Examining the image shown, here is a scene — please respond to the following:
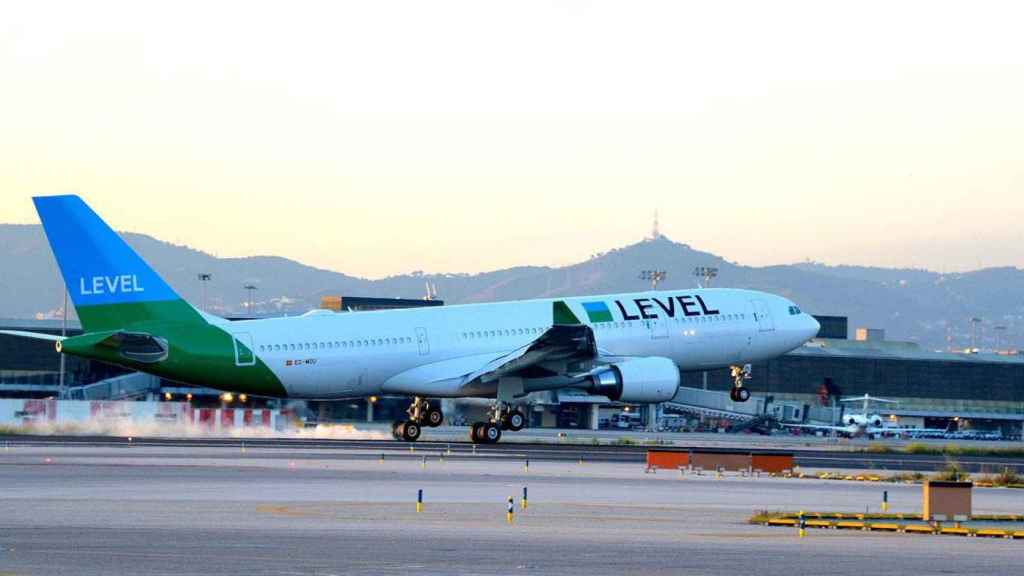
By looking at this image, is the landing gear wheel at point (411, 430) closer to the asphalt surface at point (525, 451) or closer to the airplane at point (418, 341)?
the airplane at point (418, 341)

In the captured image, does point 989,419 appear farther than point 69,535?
Yes

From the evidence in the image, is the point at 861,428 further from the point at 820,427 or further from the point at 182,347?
the point at 182,347

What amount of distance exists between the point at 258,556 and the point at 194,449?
3648 centimetres

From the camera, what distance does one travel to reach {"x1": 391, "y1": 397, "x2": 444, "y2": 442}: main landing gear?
229 feet

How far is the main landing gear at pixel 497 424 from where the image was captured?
67.8 metres

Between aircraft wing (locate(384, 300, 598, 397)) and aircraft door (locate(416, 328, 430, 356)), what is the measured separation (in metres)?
0.60

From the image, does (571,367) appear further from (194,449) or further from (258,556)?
(258,556)

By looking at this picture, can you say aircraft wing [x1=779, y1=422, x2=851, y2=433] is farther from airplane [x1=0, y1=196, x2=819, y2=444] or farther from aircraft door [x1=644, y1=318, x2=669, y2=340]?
aircraft door [x1=644, y1=318, x2=669, y2=340]

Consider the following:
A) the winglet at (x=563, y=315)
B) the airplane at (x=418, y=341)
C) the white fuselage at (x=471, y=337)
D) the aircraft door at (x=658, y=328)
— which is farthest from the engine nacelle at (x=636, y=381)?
the aircraft door at (x=658, y=328)

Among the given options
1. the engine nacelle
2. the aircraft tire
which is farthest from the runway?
the aircraft tire

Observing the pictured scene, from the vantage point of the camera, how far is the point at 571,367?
67750mm

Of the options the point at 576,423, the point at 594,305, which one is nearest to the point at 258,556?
the point at 594,305

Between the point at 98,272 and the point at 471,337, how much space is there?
1623 centimetres

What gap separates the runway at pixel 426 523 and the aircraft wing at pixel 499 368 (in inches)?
560
